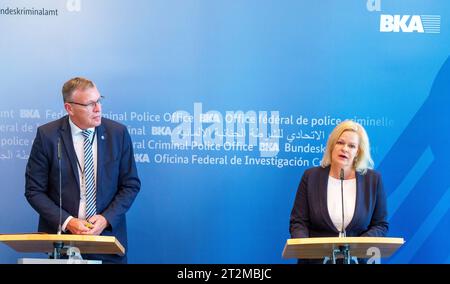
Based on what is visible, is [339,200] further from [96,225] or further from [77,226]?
[77,226]

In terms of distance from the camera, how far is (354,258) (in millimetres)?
4840

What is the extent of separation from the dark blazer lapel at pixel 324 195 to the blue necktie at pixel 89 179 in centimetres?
152

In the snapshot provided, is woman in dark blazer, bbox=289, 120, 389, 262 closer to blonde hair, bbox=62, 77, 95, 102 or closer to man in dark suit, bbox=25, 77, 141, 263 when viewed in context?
man in dark suit, bbox=25, 77, 141, 263

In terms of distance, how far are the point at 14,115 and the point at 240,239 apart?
205 centimetres

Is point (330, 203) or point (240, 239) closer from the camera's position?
point (330, 203)

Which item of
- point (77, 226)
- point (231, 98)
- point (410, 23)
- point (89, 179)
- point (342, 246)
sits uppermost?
point (410, 23)

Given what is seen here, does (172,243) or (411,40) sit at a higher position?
(411,40)

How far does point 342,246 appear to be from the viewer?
448cm

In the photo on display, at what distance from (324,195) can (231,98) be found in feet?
4.41

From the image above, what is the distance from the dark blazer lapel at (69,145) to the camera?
527cm

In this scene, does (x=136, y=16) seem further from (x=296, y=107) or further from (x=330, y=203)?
(x=330, y=203)

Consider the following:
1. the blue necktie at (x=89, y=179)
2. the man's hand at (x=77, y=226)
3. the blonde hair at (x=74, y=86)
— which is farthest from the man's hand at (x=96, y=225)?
the blonde hair at (x=74, y=86)

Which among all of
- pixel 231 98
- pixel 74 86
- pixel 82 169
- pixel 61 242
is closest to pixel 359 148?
pixel 231 98
